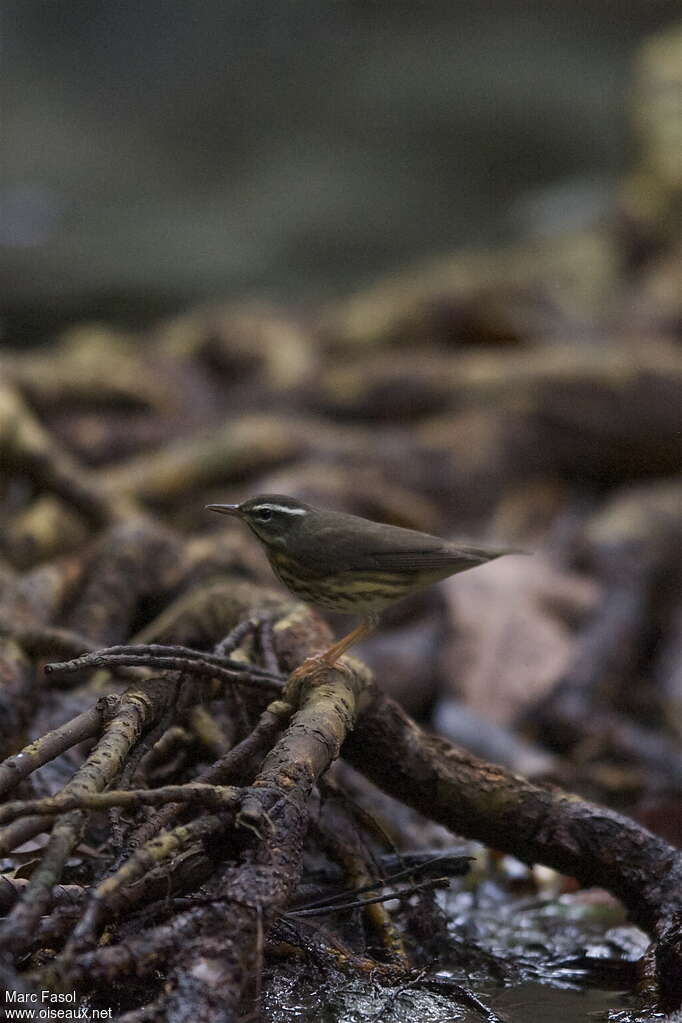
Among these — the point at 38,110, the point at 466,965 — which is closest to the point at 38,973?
the point at 466,965

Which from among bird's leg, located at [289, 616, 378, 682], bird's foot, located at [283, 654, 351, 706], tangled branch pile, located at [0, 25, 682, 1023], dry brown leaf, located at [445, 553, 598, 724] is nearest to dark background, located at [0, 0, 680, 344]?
tangled branch pile, located at [0, 25, 682, 1023]

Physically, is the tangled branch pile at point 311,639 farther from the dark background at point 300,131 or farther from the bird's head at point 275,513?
the dark background at point 300,131

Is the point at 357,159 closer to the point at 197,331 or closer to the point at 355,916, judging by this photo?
the point at 197,331

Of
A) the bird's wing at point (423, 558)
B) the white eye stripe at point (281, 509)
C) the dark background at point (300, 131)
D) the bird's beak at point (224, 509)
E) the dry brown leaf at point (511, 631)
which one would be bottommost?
the bird's wing at point (423, 558)

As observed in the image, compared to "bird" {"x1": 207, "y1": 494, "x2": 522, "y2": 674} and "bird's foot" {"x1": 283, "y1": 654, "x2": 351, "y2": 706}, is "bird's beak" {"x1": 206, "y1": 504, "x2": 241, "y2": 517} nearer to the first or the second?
"bird" {"x1": 207, "y1": 494, "x2": 522, "y2": 674}

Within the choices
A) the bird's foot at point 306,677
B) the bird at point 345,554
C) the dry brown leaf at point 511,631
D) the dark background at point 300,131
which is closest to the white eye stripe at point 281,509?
the bird at point 345,554

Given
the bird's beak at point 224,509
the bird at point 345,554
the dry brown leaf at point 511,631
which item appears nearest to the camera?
the bird's beak at point 224,509

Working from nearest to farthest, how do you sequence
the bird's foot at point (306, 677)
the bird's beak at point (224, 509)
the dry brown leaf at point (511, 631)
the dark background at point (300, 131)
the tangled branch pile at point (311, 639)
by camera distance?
the tangled branch pile at point (311, 639) → the bird's foot at point (306, 677) → the bird's beak at point (224, 509) → the dry brown leaf at point (511, 631) → the dark background at point (300, 131)

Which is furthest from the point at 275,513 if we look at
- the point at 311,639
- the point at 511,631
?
the point at 511,631
